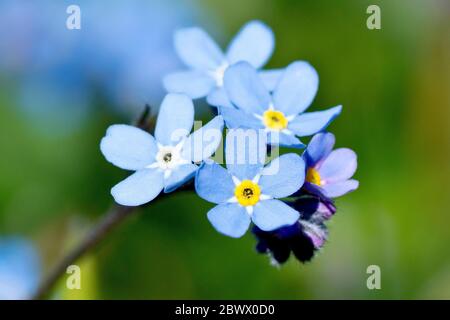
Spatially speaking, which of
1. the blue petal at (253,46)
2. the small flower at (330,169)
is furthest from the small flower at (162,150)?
the blue petal at (253,46)

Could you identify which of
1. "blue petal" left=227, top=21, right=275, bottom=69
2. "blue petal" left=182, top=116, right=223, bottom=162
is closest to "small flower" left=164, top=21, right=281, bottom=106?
"blue petal" left=227, top=21, right=275, bottom=69

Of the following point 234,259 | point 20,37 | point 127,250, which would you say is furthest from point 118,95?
point 234,259

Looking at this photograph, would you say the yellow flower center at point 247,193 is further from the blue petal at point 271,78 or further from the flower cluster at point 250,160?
the blue petal at point 271,78

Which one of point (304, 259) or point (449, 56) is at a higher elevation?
point (449, 56)

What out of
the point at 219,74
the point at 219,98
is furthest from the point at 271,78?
the point at 219,98

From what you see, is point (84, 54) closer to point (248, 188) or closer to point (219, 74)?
point (219, 74)

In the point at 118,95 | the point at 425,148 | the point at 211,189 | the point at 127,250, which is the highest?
the point at 118,95

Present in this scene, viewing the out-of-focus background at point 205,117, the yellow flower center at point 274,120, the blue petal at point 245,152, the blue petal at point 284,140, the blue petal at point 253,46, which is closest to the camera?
the blue petal at point 245,152

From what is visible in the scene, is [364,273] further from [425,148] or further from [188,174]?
[188,174]
